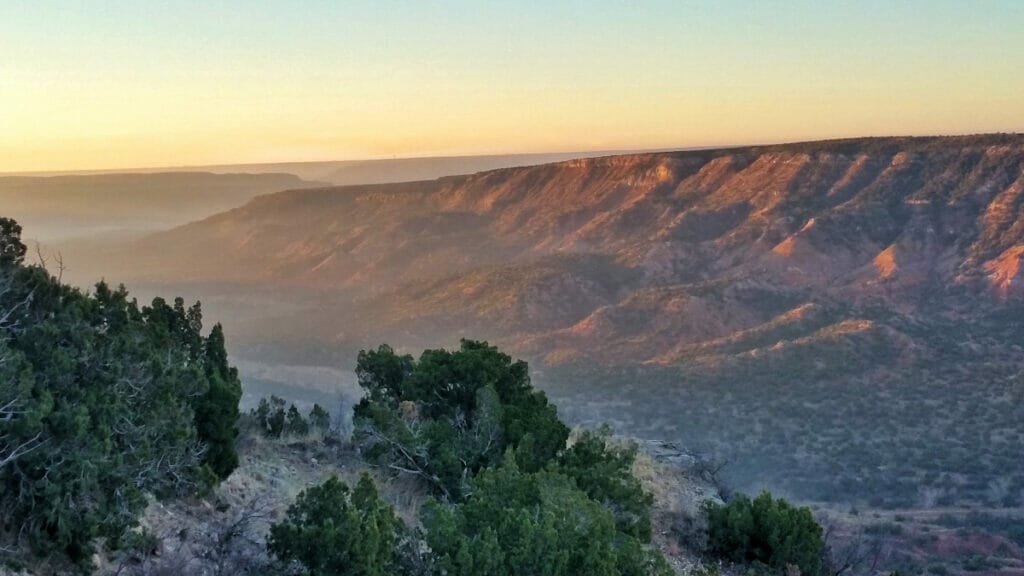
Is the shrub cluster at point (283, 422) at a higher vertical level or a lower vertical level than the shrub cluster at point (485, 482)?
lower

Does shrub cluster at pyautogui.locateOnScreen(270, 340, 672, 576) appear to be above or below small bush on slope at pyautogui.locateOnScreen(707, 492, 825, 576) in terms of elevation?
above

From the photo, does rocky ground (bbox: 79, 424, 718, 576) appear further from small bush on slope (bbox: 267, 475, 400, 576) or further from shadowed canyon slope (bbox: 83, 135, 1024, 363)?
shadowed canyon slope (bbox: 83, 135, 1024, 363)

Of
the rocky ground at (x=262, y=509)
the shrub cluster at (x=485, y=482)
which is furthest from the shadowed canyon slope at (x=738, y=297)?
the shrub cluster at (x=485, y=482)

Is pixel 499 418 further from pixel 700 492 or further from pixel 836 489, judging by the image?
pixel 836 489

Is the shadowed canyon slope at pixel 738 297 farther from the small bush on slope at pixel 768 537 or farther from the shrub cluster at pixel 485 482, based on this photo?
the shrub cluster at pixel 485 482

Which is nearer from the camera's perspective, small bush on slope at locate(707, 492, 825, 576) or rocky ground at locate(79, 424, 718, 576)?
rocky ground at locate(79, 424, 718, 576)

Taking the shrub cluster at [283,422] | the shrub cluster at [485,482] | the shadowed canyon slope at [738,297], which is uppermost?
the shrub cluster at [485,482]

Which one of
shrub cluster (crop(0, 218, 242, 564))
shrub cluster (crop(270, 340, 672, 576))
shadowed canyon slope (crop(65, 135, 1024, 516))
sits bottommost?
shadowed canyon slope (crop(65, 135, 1024, 516))

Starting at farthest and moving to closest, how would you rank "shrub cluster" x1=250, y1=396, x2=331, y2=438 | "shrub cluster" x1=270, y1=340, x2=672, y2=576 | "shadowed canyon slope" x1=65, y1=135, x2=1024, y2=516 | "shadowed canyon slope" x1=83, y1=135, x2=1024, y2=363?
"shadowed canyon slope" x1=83, y1=135, x2=1024, y2=363 < "shadowed canyon slope" x1=65, y1=135, x2=1024, y2=516 < "shrub cluster" x1=250, y1=396, x2=331, y2=438 < "shrub cluster" x1=270, y1=340, x2=672, y2=576

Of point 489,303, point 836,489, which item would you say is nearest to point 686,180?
point 489,303

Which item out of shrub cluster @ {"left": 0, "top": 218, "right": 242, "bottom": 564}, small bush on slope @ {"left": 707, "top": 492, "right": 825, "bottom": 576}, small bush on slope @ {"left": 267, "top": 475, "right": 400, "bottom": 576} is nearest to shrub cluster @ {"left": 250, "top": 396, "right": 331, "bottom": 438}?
shrub cluster @ {"left": 0, "top": 218, "right": 242, "bottom": 564}

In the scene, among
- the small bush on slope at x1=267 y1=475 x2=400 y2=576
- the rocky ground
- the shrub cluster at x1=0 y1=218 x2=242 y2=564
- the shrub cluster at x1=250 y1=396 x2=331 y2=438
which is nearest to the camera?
the shrub cluster at x1=0 y1=218 x2=242 y2=564
